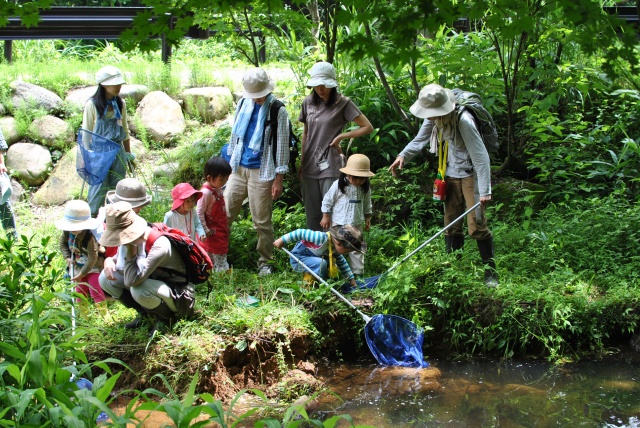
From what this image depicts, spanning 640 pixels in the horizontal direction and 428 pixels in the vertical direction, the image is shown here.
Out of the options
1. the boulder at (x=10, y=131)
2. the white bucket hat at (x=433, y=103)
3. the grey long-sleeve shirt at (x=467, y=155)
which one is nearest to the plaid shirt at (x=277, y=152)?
the grey long-sleeve shirt at (x=467, y=155)

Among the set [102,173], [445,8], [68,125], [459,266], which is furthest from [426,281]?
[68,125]

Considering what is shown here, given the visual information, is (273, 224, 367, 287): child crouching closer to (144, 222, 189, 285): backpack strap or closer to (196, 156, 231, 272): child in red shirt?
(196, 156, 231, 272): child in red shirt

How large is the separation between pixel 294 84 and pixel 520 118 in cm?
273

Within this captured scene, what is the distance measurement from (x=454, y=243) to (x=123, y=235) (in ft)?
9.88

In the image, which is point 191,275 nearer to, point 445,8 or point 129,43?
point 129,43

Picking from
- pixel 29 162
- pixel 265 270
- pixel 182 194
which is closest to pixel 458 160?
pixel 265 270

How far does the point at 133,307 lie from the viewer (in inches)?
197

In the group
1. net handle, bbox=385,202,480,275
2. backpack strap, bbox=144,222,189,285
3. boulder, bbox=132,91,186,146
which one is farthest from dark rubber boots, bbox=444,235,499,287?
boulder, bbox=132,91,186,146

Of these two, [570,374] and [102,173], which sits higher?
[102,173]

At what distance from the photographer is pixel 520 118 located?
8289mm

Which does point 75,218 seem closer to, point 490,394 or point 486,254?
point 490,394

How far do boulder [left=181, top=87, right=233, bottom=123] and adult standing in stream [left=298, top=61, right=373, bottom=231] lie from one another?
3176 mm

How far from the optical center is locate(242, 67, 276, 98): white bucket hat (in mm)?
5742

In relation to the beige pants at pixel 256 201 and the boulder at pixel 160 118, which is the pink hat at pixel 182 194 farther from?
the boulder at pixel 160 118
